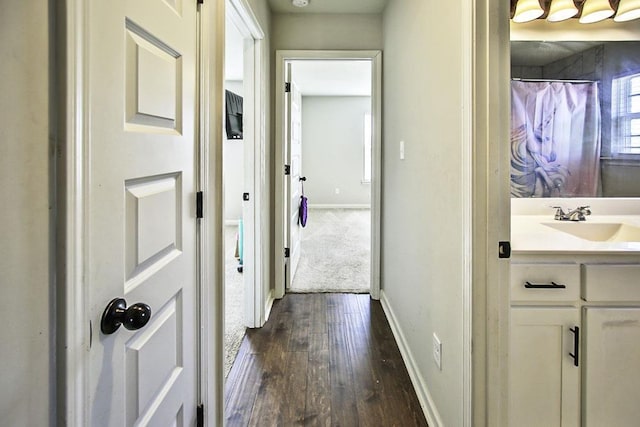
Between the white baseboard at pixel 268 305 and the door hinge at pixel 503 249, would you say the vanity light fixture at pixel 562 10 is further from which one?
the white baseboard at pixel 268 305

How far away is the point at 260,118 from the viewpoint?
2.75 metres

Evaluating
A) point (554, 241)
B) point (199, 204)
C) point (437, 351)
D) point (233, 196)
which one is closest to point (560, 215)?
point (554, 241)

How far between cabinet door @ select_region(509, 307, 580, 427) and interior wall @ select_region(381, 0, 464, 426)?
0.21 metres

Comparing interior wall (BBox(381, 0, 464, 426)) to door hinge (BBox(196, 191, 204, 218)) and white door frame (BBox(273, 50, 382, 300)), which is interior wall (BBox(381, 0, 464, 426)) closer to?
white door frame (BBox(273, 50, 382, 300))

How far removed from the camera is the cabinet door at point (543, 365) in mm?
1388

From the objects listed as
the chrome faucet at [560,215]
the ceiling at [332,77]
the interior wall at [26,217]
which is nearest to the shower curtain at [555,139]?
the chrome faucet at [560,215]

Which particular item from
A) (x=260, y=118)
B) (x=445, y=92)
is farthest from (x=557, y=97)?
(x=260, y=118)

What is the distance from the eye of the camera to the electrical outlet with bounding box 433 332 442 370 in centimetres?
165

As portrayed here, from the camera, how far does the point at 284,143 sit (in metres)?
3.31

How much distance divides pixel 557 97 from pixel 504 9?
1083 millimetres

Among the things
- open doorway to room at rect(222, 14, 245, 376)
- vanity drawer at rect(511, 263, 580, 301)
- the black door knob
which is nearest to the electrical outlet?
vanity drawer at rect(511, 263, 580, 301)

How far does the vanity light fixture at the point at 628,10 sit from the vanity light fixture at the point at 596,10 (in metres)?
0.04

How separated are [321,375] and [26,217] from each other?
73.7 inches

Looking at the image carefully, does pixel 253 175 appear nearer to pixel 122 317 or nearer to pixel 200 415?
pixel 200 415
